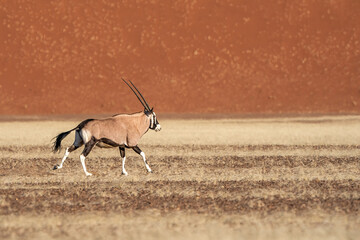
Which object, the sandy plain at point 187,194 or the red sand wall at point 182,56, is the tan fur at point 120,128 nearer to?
the sandy plain at point 187,194

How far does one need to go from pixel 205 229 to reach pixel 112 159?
31.7 feet

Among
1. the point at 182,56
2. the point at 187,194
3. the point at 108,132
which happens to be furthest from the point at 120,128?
the point at 182,56

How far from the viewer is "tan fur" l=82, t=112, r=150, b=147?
1254 centimetres

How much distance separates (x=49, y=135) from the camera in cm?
2805

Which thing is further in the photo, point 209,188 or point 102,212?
point 209,188

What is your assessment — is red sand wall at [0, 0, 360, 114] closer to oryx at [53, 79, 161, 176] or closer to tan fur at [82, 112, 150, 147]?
tan fur at [82, 112, 150, 147]

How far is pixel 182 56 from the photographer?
5131cm

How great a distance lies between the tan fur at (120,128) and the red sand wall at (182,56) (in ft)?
112

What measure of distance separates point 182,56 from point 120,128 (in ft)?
128

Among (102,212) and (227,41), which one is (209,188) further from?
(227,41)

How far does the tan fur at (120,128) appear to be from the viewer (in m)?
12.5

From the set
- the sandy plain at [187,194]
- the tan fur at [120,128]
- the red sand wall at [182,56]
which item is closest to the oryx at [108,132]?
the tan fur at [120,128]

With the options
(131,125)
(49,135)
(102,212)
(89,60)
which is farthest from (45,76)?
(102,212)

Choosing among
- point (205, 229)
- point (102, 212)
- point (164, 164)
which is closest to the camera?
point (205, 229)
